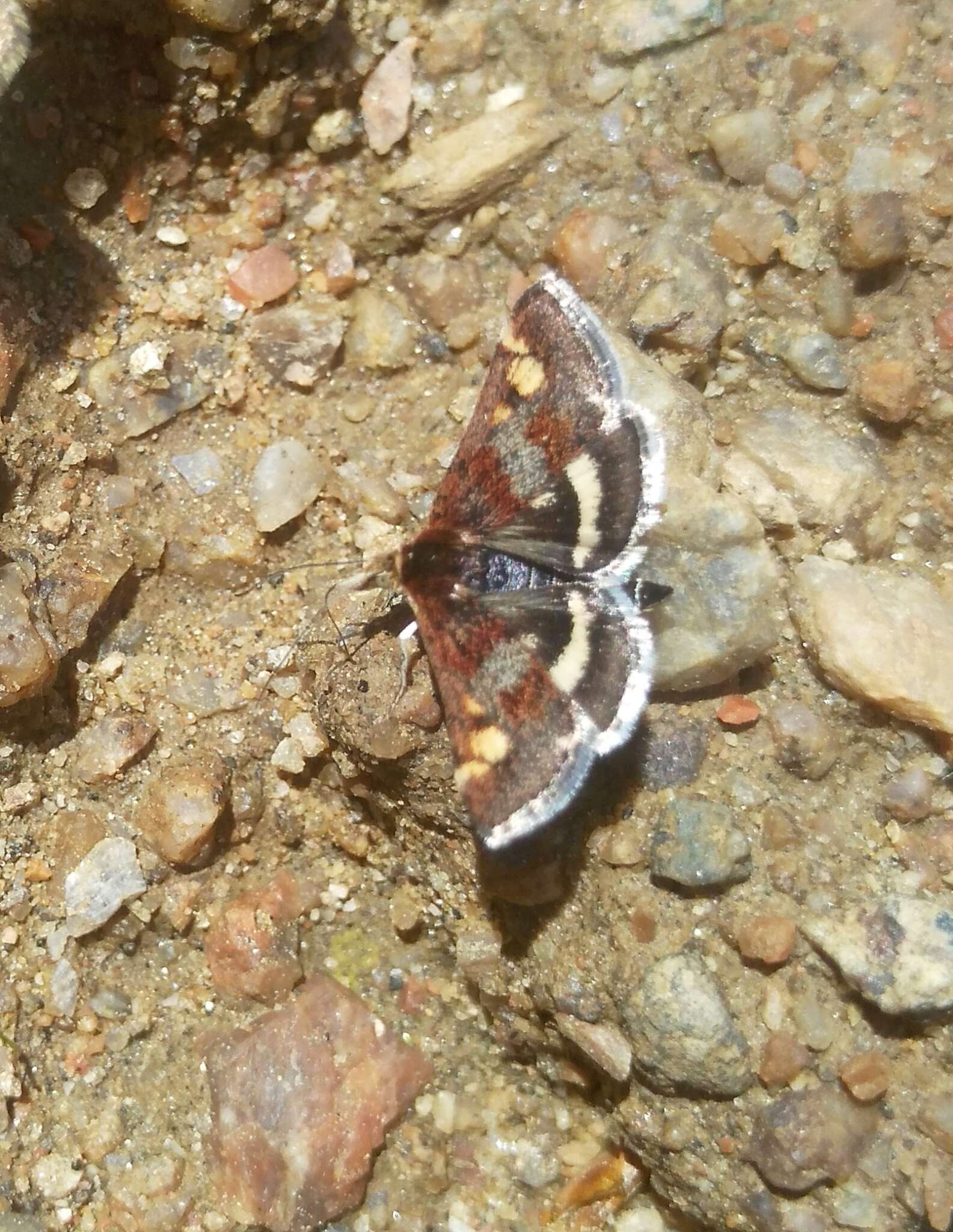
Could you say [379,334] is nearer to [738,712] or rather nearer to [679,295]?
[679,295]

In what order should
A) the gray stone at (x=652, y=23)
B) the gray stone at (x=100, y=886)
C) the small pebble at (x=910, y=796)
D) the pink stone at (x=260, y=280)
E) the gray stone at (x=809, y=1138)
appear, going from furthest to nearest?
1. the pink stone at (x=260, y=280)
2. the gray stone at (x=652, y=23)
3. the gray stone at (x=100, y=886)
4. the small pebble at (x=910, y=796)
5. the gray stone at (x=809, y=1138)

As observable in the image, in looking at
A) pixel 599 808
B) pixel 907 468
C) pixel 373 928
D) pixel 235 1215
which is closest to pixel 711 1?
pixel 907 468

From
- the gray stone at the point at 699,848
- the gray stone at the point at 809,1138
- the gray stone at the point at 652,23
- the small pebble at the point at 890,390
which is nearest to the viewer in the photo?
the gray stone at the point at 809,1138

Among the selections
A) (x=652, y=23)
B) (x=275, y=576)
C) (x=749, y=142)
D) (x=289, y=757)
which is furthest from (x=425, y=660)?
(x=652, y=23)

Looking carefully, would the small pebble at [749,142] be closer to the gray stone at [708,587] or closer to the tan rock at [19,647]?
the gray stone at [708,587]

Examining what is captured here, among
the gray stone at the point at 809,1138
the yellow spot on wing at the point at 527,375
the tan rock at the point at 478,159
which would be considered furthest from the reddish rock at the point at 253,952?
Answer: the tan rock at the point at 478,159

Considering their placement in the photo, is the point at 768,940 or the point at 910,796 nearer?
the point at 768,940
